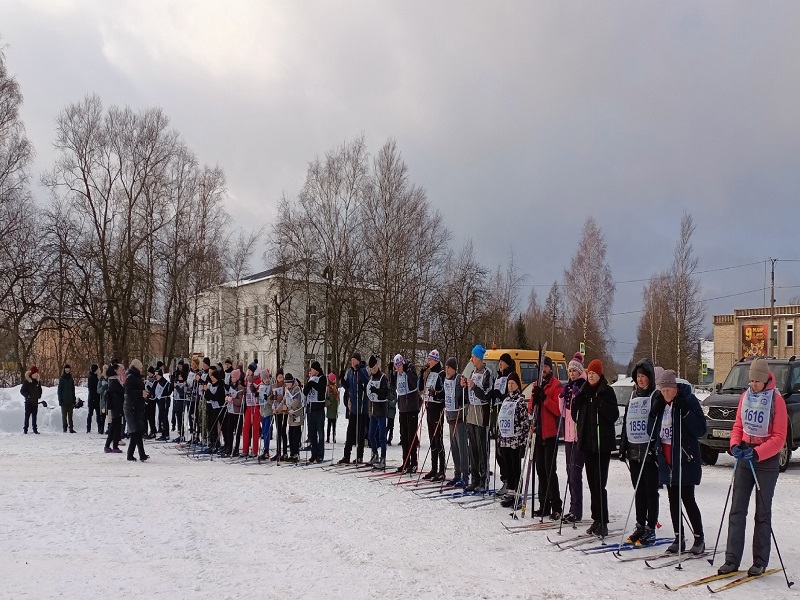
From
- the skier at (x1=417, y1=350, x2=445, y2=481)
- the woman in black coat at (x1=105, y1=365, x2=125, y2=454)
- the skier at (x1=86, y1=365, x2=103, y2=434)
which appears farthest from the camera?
the skier at (x1=86, y1=365, x2=103, y2=434)

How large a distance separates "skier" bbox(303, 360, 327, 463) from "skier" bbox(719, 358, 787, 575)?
934cm

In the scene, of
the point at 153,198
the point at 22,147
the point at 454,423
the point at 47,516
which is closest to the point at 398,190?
the point at 153,198

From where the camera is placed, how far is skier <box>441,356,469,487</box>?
11938 millimetres

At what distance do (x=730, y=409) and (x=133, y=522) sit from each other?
12105 millimetres

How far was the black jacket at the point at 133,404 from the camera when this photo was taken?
14.8 m

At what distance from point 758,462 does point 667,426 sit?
1.07 m

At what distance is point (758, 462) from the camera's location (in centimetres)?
703

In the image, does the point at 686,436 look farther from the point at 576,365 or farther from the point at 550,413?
the point at 550,413

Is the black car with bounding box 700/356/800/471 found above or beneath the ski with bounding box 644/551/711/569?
above

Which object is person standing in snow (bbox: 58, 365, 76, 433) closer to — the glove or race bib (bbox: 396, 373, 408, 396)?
race bib (bbox: 396, 373, 408, 396)

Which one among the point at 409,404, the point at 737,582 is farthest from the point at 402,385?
the point at 737,582

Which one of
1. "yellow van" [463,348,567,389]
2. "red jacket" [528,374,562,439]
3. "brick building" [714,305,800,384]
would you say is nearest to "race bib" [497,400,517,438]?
"red jacket" [528,374,562,439]

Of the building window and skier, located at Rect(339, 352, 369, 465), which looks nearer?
skier, located at Rect(339, 352, 369, 465)

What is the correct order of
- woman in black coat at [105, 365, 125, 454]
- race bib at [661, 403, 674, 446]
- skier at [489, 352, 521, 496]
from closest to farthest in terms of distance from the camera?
race bib at [661, 403, 674, 446], skier at [489, 352, 521, 496], woman in black coat at [105, 365, 125, 454]
